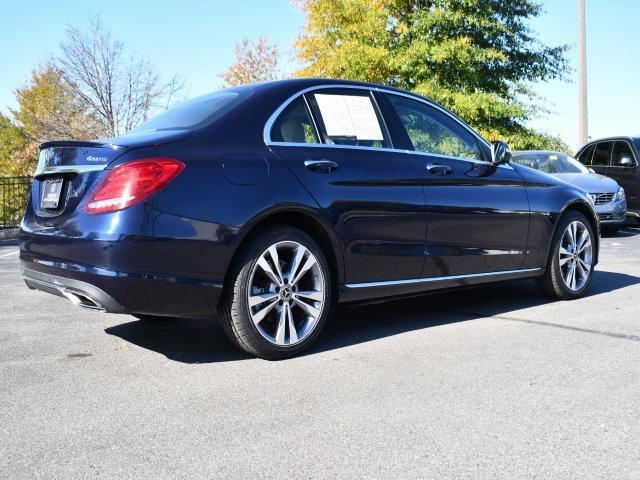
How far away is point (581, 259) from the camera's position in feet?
20.1

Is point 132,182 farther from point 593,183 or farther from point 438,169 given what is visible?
point 593,183

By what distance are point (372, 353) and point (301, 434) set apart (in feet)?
4.58

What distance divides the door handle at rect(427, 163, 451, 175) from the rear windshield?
1358 mm

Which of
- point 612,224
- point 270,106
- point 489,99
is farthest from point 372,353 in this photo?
point 489,99

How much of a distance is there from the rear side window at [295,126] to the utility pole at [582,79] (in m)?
16.5

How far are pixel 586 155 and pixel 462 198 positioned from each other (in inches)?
447

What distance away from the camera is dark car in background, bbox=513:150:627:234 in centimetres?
1262

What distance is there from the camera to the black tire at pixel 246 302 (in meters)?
3.86

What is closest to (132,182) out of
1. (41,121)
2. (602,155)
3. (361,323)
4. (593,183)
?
(361,323)

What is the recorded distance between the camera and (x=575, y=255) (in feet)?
19.8

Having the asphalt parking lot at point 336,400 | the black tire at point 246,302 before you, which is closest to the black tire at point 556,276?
the asphalt parking lot at point 336,400

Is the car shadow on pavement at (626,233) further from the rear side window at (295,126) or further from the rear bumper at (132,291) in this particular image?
the rear bumper at (132,291)

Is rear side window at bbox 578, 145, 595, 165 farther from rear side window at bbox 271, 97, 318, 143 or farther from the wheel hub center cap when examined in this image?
the wheel hub center cap

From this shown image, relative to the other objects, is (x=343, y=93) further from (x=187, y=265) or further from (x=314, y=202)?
(x=187, y=265)
